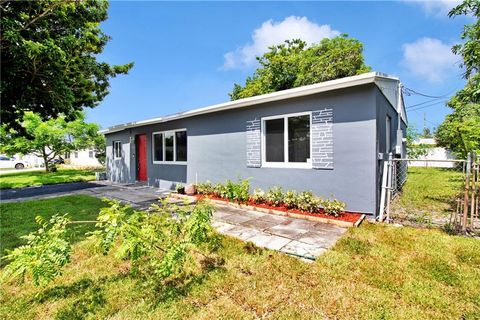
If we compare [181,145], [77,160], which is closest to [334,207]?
[181,145]

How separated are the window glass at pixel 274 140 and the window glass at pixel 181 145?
405cm

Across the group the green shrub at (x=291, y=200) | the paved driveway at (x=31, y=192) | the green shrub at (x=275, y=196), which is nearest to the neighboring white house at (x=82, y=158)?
the paved driveway at (x=31, y=192)

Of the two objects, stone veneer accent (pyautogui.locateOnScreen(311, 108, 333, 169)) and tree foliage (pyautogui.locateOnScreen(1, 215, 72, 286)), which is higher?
stone veneer accent (pyautogui.locateOnScreen(311, 108, 333, 169))

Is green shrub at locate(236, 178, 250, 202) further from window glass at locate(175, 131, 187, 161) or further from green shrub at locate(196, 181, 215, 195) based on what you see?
window glass at locate(175, 131, 187, 161)

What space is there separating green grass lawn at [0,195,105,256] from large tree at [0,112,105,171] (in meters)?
11.3

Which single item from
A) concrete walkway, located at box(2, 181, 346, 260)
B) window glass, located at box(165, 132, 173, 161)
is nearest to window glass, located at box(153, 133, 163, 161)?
window glass, located at box(165, 132, 173, 161)

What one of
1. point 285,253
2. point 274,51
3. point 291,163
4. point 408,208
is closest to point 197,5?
point 291,163

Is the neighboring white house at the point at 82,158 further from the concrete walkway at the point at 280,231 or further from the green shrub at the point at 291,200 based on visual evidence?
the green shrub at the point at 291,200

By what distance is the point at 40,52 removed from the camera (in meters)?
5.52

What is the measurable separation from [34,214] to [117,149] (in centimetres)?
754

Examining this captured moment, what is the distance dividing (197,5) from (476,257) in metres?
9.15

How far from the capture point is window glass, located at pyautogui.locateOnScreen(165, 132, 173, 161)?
10148mm

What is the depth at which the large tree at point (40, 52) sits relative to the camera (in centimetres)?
562

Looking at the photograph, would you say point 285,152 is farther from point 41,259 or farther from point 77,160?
point 77,160
